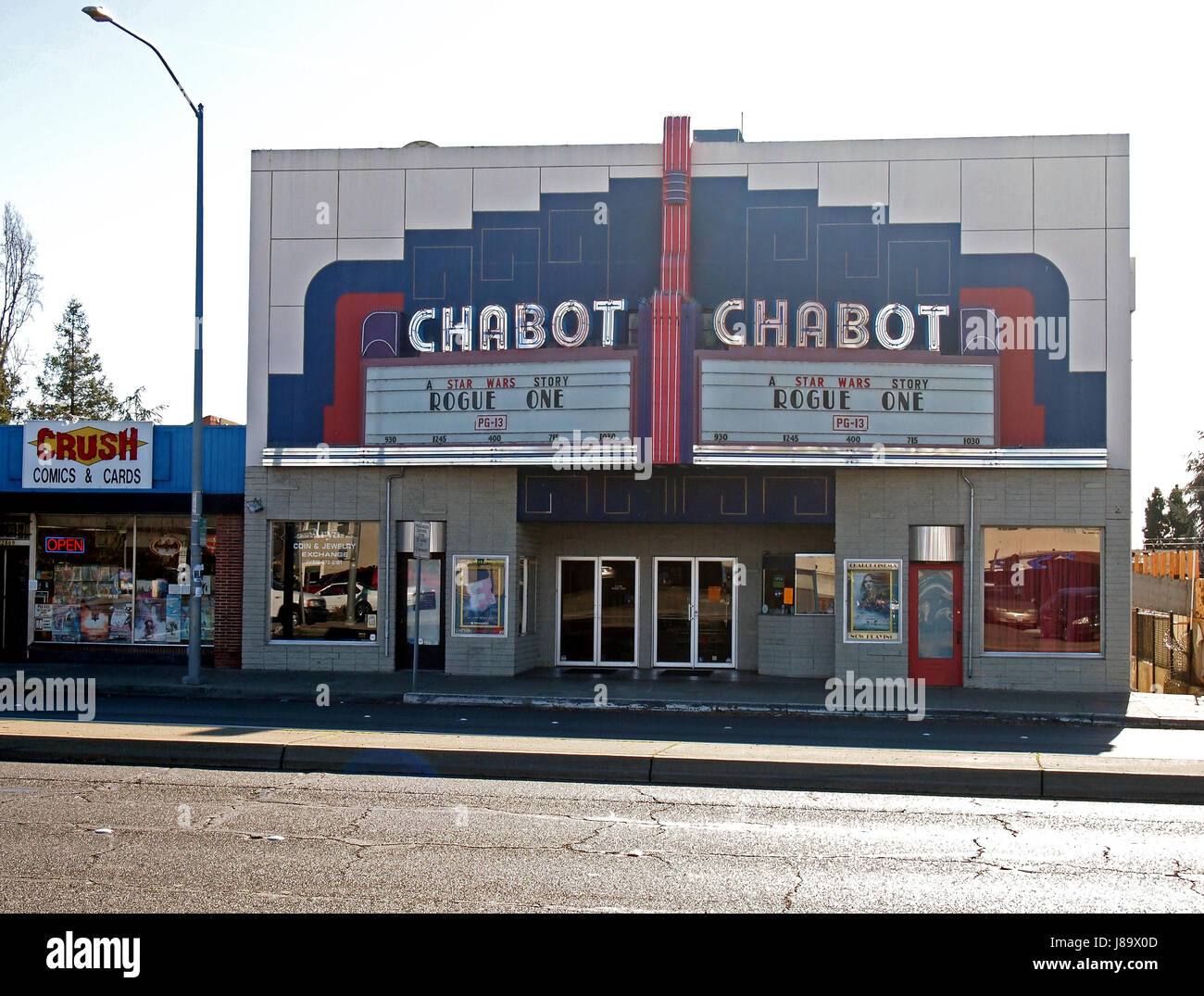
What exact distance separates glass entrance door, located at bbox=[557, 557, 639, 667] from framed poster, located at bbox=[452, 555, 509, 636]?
213 centimetres

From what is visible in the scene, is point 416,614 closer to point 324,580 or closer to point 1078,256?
point 324,580

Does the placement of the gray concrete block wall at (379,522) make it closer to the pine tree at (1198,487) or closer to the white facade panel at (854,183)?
the white facade panel at (854,183)

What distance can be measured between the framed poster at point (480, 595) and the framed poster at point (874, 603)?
248 inches

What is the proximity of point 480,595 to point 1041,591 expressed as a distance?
1010 centimetres

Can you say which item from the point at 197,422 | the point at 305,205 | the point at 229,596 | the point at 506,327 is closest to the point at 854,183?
the point at 506,327

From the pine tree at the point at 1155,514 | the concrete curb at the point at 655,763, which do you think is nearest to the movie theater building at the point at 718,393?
the concrete curb at the point at 655,763

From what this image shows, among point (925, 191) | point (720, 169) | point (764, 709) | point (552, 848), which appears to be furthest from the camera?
point (720, 169)

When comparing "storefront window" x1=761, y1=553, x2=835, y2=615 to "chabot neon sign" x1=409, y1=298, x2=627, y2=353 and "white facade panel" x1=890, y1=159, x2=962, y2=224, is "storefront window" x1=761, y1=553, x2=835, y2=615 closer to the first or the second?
"chabot neon sign" x1=409, y1=298, x2=627, y2=353

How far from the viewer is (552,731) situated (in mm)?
14539

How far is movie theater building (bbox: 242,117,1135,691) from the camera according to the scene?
19.7 m

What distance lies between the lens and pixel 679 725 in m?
16.0

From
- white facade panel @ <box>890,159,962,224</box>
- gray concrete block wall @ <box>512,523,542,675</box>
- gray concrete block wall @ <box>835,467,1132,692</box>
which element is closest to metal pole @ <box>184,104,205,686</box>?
gray concrete block wall @ <box>512,523,542,675</box>

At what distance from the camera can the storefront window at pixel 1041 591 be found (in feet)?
65.7
